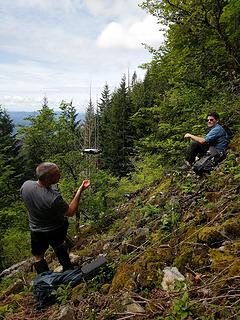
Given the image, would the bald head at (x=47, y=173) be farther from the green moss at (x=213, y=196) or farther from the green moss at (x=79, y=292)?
the green moss at (x=213, y=196)

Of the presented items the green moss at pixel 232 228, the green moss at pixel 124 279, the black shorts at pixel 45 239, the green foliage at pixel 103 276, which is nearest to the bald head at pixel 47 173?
the black shorts at pixel 45 239

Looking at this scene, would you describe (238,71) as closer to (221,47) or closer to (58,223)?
(221,47)

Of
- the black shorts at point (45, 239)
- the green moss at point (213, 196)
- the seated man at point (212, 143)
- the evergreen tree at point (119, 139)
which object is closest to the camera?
the black shorts at point (45, 239)

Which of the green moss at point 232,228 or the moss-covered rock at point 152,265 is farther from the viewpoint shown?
the green moss at point 232,228

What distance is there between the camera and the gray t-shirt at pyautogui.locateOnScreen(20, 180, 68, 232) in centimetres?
455

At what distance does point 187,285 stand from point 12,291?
3.62 m

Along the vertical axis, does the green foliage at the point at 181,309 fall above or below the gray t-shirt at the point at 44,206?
below

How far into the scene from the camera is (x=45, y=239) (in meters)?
4.88

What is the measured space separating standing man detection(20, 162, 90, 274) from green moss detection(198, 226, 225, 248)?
175 centimetres

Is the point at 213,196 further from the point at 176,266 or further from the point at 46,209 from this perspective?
the point at 46,209

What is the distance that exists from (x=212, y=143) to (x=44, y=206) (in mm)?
4214

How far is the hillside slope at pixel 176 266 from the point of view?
10.1ft

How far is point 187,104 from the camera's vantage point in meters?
11.3

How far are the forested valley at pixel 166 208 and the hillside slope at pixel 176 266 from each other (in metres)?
0.01
